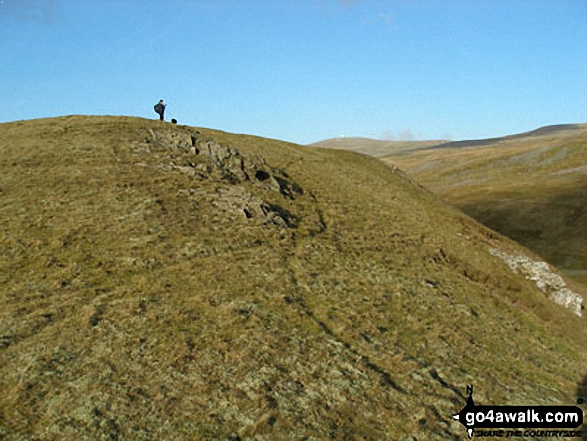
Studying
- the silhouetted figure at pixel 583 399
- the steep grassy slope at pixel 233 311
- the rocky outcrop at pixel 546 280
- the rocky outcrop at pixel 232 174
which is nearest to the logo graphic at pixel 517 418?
the silhouetted figure at pixel 583 399

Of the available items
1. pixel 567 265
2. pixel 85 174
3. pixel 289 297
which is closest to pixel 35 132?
pixel 85 174

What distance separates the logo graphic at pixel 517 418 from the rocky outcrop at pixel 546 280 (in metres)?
21.5

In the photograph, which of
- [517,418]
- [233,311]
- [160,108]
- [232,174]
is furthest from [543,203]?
[233,311]

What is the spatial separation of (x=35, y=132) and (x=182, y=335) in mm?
33377

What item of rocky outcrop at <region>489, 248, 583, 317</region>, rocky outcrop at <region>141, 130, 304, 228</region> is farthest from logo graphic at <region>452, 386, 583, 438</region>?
rocky outcrop at <region>489, 248, 583, 317</region>

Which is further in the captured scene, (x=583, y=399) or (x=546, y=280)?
(x=546, y=280)

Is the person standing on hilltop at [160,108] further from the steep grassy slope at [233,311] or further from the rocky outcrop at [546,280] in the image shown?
the rocky outcrop at [546,280]

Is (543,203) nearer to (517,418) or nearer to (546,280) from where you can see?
(546,280)

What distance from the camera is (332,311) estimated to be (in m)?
19.7

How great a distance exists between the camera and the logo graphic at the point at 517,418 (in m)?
14.2

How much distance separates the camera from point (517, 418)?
15016 millimetres

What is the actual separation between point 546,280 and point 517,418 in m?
25.8

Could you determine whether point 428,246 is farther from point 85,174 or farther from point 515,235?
point 515,235

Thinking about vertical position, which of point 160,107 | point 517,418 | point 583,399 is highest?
point 160,107
